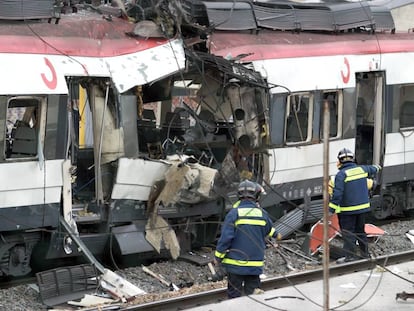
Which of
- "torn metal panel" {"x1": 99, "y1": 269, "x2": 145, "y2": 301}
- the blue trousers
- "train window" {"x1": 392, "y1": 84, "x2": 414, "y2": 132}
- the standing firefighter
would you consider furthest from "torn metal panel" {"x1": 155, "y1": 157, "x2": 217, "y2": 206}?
"train window" {"x1": 392, "y1": 84, "x2": 414, "y2": 132}

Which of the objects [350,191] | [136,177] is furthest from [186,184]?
[350,191]

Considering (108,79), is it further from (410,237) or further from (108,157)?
(410,237)

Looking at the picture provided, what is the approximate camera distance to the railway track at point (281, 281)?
965 cm

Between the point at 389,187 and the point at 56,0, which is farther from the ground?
the point at 56,0

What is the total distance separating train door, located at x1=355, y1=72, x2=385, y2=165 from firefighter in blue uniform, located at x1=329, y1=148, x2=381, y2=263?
9.97 feet

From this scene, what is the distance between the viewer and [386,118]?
15.4m

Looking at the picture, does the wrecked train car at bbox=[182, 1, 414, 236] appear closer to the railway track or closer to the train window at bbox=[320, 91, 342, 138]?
the train window at bbox=[320, 91, 342, 138]

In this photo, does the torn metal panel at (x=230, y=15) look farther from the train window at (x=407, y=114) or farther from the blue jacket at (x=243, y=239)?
the blue jacket at (x=243, y=239)

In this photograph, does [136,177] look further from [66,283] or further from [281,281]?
[281,281]

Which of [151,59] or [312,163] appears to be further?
[312,163]

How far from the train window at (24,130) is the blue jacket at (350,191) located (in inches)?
162

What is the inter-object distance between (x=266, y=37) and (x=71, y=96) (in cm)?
367

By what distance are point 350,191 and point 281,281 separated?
1857 millimetres

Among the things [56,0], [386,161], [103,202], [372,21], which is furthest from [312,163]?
[56,0]
